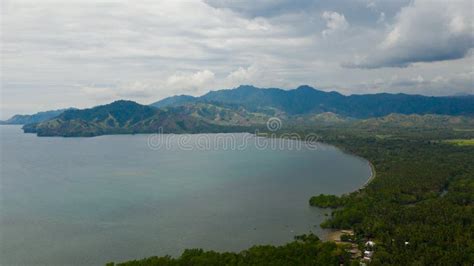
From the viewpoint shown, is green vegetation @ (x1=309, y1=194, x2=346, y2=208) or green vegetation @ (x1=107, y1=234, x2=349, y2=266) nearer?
green vegetation @ (x1=107, y1=234, x2=349, y2=266)

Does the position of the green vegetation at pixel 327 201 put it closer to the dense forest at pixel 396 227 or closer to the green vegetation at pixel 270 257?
the dense forest at pixel 396 227

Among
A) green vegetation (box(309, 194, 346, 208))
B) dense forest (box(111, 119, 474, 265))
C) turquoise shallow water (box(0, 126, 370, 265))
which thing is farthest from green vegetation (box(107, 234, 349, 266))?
green vegetation (box(309, 194, 346, 208))

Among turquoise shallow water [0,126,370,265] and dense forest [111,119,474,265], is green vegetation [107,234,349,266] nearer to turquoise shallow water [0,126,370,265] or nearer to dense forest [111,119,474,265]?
dense forest [111,119,474,265]

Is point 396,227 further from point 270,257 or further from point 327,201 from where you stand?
point 270,257

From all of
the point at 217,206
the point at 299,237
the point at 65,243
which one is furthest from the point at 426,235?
the point at 65,243

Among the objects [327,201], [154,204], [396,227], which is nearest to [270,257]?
[396,227]

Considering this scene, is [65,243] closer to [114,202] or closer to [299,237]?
[114,202]

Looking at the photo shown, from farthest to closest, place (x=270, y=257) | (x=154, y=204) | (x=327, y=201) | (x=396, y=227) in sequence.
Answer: (x=154, y=204)
(x=327, y=201)
(x=396, y=227)
(x=270, y=257)
